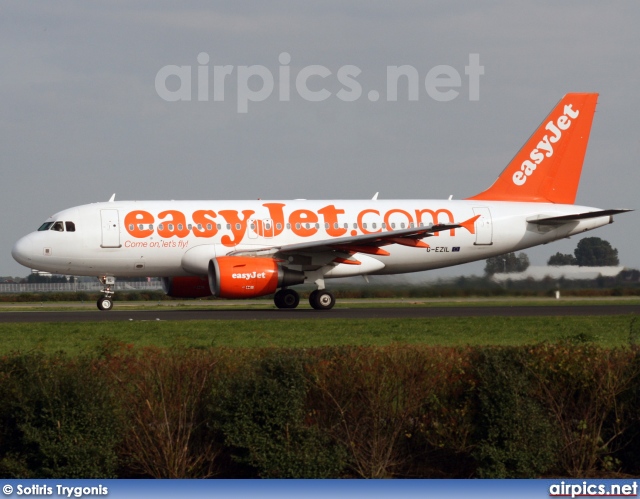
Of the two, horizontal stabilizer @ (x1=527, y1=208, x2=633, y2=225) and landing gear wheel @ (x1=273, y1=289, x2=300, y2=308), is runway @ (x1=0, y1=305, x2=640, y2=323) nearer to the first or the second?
landing gear wheel @ (x1=273, y1=289, x2=300, y2=308)

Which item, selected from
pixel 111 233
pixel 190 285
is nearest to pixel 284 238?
pixel 190 285

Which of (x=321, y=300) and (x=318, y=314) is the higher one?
(x=321, y=300)

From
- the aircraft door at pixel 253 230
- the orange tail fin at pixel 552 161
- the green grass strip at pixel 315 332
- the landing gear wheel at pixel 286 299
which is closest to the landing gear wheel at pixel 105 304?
the aircraft door at pixel 253 230

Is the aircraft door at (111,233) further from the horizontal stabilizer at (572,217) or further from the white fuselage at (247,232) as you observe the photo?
the horizontal stabilizer at (572,217)

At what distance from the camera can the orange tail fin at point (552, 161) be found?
3744 cm

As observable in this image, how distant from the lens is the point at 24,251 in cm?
3397

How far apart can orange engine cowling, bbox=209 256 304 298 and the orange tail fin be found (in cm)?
1018

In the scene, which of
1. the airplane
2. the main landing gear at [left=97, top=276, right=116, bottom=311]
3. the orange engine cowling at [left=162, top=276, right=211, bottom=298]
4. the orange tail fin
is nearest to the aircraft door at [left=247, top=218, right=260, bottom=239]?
the airplane

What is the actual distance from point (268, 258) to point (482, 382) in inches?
844

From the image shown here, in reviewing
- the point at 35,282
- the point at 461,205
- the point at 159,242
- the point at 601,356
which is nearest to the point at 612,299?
the point at 461,205

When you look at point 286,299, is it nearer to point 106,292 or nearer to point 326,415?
point 106,292

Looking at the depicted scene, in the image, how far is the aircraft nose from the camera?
3397cm

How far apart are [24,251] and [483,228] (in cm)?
1647

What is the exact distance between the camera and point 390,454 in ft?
36.5
